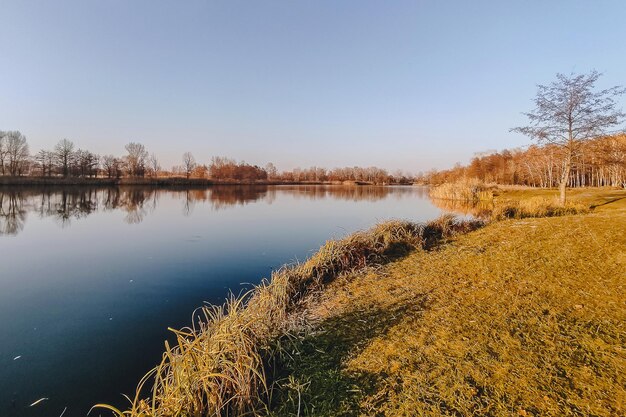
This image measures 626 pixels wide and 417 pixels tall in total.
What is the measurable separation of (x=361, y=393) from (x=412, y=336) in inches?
47.3

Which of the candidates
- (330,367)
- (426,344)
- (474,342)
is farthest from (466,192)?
(330,367)

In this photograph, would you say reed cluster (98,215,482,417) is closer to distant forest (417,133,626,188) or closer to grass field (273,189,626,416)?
grass field (273,189,626,416)

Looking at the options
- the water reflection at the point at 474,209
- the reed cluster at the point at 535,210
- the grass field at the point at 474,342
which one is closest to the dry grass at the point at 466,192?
the water reflection at the point at 474,209

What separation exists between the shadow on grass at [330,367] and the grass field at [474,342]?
1 cm

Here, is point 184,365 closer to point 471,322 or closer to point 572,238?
point 471,322

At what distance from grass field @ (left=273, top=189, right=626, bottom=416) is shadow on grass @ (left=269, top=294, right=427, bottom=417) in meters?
0.01

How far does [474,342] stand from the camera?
354 cm

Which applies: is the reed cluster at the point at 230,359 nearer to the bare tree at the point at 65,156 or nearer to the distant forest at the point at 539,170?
the distant forest at the point at 539,170

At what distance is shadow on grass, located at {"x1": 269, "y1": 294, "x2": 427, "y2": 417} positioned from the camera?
2838 mm

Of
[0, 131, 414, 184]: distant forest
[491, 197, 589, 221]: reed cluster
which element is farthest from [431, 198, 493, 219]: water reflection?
[0, 131, 414, 184]: distant forest

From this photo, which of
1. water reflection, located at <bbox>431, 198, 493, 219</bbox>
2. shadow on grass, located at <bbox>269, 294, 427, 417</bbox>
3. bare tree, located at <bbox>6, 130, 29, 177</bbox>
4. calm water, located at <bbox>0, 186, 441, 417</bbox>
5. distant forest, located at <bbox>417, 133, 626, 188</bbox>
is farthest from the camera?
bare tree, located at <bbox>6, 130, 29, 177</bbox>

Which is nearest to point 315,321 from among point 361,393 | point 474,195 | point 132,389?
point 361,393

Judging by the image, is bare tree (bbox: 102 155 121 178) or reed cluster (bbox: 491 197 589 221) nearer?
reed cluster (bbox: 491 197 589 221)

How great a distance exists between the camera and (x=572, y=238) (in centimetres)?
690
